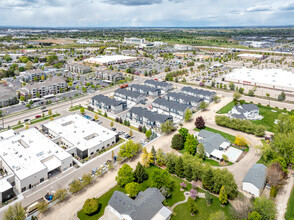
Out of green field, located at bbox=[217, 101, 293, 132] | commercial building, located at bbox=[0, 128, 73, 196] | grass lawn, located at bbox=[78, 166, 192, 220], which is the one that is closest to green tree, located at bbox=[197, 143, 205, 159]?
grass lawn, located at bbox=[78, 166, 192, 220]

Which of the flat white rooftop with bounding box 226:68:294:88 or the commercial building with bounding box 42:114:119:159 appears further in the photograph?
the flat white rooftop with bounding box 226:68:294:88

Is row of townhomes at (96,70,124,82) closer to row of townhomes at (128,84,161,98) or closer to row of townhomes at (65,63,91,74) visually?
row of townhomes at (65,63,91,74)

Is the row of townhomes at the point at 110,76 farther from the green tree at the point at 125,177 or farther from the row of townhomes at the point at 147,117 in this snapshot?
the green tree at the point at 125,177

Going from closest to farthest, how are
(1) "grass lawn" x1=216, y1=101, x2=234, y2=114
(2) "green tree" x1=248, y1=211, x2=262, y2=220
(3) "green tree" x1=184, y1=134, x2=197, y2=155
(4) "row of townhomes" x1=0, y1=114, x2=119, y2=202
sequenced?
(2) "green tree" x1=248, y1=211, x2=262, y2=220 < (4) "row of townhomes" x1=0, y1=114, x2=119, y2=202 < (3) "green tree" x1=184, y1=134, x2=197, y2=155 < (1) "grass lawn" x1=216, y1=101, x2=234, y2=114

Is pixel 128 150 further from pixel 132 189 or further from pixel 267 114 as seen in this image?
pixel 267 114

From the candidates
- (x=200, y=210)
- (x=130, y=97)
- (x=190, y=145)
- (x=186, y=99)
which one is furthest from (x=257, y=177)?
(x=130, y=97)

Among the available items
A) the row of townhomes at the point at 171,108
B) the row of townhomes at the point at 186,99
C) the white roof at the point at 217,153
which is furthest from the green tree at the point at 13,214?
the row of townhomes at the point at 186,99

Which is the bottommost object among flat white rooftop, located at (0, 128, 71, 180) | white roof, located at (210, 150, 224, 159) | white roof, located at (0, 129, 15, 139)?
white roof, located at (210, 150, 224, 159)
